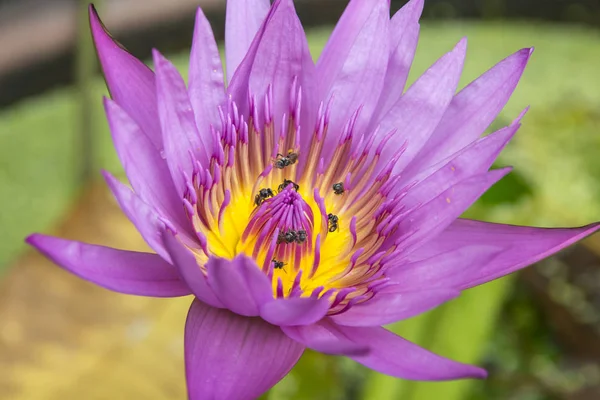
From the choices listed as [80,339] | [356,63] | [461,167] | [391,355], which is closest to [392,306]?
[391,355]

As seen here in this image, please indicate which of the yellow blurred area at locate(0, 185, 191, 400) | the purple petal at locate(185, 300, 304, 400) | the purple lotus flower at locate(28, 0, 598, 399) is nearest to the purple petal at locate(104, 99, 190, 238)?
the purple lotus flower at locate(28, 0, 598, 399)

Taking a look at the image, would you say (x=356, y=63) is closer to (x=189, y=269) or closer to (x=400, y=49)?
(x=400, y=49)

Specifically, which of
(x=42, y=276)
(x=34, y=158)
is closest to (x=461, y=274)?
(x=42, y=276)

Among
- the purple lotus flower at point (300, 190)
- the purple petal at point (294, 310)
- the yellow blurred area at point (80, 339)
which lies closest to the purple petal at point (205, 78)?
the purple lotus flower at point (300, 190)

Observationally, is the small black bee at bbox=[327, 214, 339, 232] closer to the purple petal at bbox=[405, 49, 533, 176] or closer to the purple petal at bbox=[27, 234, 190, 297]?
the purple petal at bbox=[405, 49, 533, 176]

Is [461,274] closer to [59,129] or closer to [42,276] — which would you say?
[42,276]

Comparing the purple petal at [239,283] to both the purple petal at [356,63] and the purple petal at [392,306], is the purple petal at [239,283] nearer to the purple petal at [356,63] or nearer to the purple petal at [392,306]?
the purple petal at [392,306]
